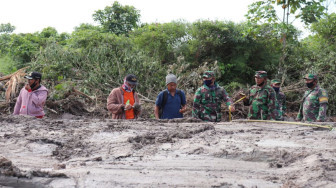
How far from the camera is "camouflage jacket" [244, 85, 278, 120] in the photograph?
5.22m

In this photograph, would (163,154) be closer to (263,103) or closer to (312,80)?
(263,103)

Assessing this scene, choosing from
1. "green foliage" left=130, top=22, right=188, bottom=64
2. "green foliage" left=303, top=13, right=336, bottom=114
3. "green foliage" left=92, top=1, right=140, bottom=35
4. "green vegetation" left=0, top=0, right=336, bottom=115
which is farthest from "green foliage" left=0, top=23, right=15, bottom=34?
"green foliage" left=303, top=13, right=336, bottom=114

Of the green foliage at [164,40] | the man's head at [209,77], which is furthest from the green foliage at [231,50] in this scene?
the man's head at [209,77]

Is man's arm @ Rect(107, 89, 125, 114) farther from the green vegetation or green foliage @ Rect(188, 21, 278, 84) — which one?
green foliage @ Rect(188, 21, 278, 84)

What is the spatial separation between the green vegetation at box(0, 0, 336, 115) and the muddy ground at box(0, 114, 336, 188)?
A: 4.15 m

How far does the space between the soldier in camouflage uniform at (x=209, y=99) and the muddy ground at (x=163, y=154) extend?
51cm

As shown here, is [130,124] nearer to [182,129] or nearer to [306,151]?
[182,129]

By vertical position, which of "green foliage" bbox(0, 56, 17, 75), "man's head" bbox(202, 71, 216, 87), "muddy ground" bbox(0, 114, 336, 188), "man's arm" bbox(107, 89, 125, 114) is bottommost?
"muddy ground" bbox(0, 114, 336, 188)

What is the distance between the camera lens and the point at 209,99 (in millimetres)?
5262

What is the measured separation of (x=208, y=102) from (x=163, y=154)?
220 centimetres

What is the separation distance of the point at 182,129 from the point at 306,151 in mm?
1665

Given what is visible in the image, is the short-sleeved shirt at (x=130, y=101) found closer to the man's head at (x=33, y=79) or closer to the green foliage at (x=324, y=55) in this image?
the man's head at (x=33, y=79)

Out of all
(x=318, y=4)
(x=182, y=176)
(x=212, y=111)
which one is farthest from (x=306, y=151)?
(x=318, y=4)

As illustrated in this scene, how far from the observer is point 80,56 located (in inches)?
377
